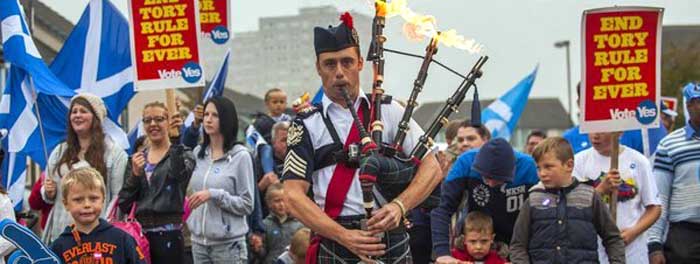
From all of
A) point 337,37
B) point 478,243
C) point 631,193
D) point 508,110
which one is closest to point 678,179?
point 631,193

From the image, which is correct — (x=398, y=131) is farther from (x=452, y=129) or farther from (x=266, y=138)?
(x=266, y=138)

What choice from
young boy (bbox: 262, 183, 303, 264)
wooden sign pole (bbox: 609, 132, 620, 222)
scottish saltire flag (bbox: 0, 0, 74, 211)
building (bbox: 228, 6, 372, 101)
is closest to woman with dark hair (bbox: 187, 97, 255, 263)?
young boy (bbox: 262, 183, 303, 264)

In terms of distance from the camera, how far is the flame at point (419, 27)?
274 inches

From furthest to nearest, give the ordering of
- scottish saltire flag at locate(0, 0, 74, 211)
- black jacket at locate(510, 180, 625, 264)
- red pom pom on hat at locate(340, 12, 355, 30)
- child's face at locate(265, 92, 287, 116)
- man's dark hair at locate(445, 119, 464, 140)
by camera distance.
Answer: child's face at locate(265, 92, 287, 116) → man's dark hair at locate(445, 119, 464, 140) → scottish saltire flag at locate(0, 0, 74, 211) → black jacket at locate(510, 180, 625, 264) → red pom pom on hat at locate(340, 12, 355, 30)

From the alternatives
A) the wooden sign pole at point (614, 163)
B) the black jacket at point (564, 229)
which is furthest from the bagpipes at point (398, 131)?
the wooden sign pole at point (614, 163)

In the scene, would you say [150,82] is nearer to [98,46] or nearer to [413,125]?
[98,46]

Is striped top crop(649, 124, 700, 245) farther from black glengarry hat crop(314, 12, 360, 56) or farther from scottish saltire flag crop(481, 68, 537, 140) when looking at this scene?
scottish saltire flag crop(481, 68, 537, 140)

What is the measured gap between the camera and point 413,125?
7109mm

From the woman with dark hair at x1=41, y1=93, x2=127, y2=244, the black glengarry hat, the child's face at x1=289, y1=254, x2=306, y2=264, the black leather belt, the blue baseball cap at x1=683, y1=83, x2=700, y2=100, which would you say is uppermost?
the black glengarry hat

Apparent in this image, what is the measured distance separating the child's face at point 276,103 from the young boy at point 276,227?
2099 millimetres

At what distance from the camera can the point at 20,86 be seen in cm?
1128

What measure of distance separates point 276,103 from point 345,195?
759 centimetres

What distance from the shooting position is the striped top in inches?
414

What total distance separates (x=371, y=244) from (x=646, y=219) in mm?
3902
